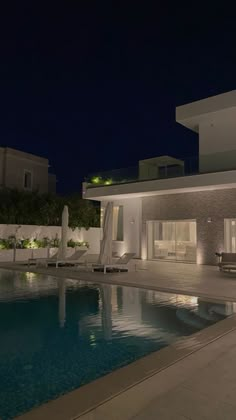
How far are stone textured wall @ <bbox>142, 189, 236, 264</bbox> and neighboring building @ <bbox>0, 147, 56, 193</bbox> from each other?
11.6m

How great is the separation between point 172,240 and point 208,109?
23.1 ft

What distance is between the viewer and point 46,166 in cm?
2875

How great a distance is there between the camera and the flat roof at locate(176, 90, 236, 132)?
16.4 metres

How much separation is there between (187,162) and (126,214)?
20.1ft

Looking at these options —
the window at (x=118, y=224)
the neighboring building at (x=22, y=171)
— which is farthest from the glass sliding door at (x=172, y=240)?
the neighboring building at (x=22, y=171)

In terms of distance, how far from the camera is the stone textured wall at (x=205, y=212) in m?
17.0

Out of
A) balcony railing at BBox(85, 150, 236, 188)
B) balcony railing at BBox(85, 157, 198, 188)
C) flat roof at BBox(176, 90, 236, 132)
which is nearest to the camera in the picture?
balcony railing at BBox(85, 150, 236, 188)

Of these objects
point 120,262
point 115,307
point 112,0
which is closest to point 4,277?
point 120,262

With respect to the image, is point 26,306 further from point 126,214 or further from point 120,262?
point 126,214

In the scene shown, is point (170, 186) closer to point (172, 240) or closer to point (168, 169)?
point (168, 169)

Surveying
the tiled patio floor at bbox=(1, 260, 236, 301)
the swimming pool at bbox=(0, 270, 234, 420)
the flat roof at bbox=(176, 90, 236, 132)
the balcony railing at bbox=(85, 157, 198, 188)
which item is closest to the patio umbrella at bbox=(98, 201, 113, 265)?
the tiled patio floor at bbox=(1, 260, 236, 301)

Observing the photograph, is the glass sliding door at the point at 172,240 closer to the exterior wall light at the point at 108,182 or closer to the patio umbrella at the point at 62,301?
the exterior wall light at the point at 108,182

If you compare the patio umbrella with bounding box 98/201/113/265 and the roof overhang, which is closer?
the patio umbrella with bounding box 98/201/113/265

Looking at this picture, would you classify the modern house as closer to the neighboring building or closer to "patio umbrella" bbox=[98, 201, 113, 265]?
"patio umbrella" bbox=[98, 201, 113, 265]
